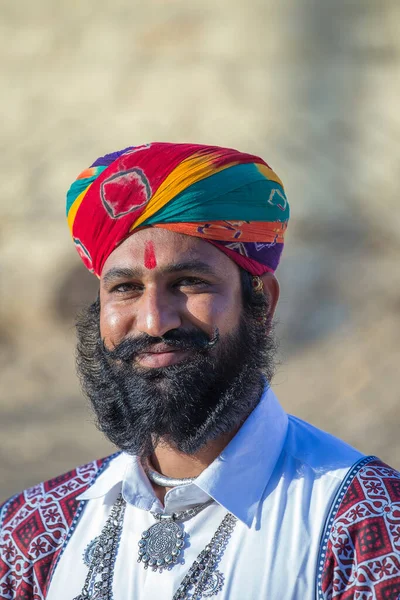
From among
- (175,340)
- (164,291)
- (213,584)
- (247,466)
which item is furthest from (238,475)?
(164,291)

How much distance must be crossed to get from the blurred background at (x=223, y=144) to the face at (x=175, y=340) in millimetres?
2257

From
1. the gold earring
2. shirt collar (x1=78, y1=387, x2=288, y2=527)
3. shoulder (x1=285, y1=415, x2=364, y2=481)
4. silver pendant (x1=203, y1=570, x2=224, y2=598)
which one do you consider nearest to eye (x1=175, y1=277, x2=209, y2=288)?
the gold earring

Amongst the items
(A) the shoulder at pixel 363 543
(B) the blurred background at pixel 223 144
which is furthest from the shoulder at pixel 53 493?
(B) the blurred background at pixel 223 144

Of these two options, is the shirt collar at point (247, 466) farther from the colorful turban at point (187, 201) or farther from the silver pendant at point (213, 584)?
the colorful turban at point (187, 201)

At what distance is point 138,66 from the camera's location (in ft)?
16.1

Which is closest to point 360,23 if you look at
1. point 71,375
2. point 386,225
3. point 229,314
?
point 386,225

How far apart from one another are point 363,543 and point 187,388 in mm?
625

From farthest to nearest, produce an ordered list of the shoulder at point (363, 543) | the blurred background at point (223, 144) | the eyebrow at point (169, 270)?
the blurred background at point (223, 144), the eyebrow at point (169, 270), the shoulder at point (363, 543)

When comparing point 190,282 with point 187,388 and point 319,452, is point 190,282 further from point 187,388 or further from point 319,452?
point 319,452

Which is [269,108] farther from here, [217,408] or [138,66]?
[217,408]

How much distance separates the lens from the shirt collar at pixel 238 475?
7.54 feet

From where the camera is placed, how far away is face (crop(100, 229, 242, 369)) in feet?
7.77

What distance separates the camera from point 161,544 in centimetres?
230

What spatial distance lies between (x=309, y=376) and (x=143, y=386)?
2373mm
